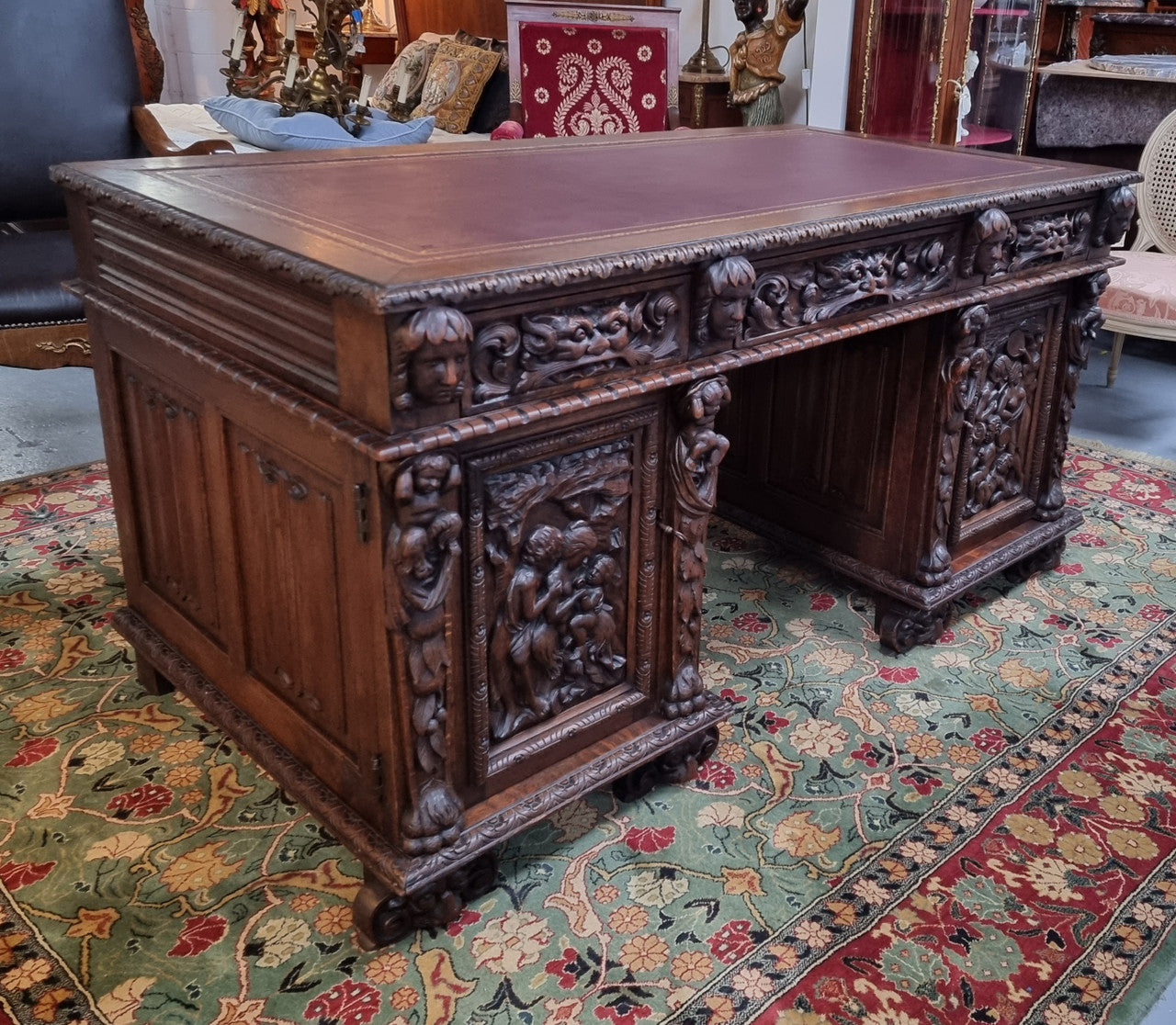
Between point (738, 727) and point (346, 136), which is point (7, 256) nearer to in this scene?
point (346, 136)

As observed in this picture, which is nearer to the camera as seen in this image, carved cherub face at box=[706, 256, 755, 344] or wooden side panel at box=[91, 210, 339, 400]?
wooden side panel at box=[91, 210, 339, 400]

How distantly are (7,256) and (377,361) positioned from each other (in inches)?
80.7

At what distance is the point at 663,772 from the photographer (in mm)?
1761

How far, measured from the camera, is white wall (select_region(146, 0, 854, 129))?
14.3ft

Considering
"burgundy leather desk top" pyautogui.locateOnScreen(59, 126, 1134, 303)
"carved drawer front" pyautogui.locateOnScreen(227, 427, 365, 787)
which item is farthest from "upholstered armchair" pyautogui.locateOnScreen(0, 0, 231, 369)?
"carved drawer front" pyautogui.locateOnScreen(227, 427, 365, 787)

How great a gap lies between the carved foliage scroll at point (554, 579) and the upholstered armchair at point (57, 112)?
1786 millimetres

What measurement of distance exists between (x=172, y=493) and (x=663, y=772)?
35.8 inches

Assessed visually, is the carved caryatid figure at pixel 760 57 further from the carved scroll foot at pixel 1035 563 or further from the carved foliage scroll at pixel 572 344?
the carved foliage scroll at pixel 572 344

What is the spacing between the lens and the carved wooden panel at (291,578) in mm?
1358

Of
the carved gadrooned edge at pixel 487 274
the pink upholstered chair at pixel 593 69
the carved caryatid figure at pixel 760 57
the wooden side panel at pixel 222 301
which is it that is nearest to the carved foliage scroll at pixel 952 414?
the carved gadrooned edge at pixel 487 274

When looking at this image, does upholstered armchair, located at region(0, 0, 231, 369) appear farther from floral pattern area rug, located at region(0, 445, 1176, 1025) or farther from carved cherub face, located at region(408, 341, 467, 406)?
carved cherub face, located at region(408, 341, 467, 406)

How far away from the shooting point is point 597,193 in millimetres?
1663

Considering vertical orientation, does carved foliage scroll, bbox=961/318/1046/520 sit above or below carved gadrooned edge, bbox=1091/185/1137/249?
A: below

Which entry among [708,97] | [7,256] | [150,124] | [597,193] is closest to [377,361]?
[597,193]
